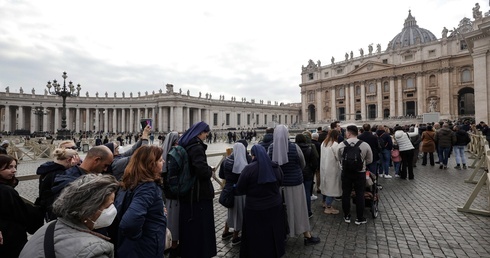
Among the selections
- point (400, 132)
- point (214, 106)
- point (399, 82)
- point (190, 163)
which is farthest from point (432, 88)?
point (190, 163)

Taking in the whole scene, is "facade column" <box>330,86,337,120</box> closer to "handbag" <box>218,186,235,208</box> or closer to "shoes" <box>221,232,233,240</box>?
"shoes" <box>221,232,233,240</box>

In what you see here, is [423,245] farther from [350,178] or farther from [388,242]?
[350,178]

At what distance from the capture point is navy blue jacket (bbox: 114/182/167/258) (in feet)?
7.49

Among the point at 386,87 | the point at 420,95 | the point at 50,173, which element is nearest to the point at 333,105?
the point at 386,87

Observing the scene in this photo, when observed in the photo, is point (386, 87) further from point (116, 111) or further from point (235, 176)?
point (116, 111)

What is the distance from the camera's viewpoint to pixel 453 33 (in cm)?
4441

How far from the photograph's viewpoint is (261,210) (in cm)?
341

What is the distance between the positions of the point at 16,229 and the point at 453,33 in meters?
60.9

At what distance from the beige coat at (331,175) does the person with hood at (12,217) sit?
5.33 metres

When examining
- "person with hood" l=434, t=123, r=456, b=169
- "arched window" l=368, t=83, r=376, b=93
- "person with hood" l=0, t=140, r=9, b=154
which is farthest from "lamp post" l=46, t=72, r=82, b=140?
"arched window" l=368, t=83, r=376, b=93

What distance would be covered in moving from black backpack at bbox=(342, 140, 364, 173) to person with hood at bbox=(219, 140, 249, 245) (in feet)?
7.07

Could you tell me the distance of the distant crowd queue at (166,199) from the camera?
166 cm

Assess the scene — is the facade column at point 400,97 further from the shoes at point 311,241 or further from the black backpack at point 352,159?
the shoes at point 311,241

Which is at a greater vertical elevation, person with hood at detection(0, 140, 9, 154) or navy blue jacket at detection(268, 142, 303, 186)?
person with hood at detection(0, 140, 9, 154)
